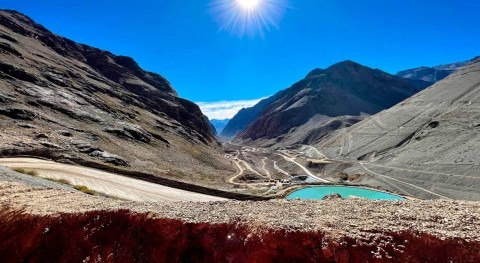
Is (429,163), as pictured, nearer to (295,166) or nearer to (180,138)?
(295,166)

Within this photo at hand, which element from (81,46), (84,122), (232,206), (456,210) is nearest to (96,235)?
(232,206)

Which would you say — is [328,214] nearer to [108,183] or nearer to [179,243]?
[179,243]

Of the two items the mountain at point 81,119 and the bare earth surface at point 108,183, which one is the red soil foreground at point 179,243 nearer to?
the bare earth surface at point 108,183

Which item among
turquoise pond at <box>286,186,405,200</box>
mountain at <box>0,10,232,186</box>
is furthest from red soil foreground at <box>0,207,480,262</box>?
turquoise pond at <box>286,186,405,200</box>

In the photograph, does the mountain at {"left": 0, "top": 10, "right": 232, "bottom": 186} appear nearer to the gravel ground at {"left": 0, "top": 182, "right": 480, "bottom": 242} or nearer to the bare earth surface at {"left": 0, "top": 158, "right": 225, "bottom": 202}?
the bare earth surface at {"left": 0, "top": 158, "right": 225, "bottom": 202}

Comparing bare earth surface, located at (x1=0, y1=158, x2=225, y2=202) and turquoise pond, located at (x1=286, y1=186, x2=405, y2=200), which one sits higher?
turquoise pond, located at (x1=286, y1=186, x2=405, y2=200)
